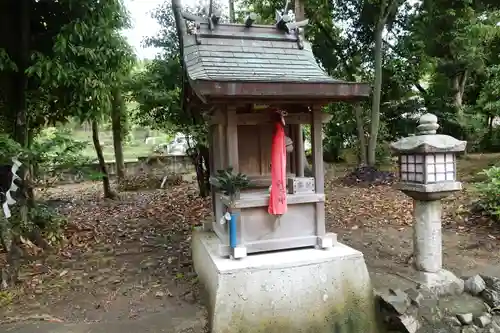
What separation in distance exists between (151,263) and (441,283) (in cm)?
459

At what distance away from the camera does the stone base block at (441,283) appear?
468cm

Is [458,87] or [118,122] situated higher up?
[458,87]

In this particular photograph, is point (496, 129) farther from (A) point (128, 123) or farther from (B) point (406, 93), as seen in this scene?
(A) point (128, 123)

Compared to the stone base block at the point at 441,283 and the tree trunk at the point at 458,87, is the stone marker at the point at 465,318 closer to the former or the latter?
the stone base block at the point at 441,283

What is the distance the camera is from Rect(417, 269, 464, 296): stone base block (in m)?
4.68

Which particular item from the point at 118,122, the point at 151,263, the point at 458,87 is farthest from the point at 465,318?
the point at 458,87

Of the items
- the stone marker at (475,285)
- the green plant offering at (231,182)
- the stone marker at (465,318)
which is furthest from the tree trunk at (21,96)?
the stone marker at (475,285)

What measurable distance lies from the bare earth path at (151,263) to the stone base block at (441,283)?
35cm

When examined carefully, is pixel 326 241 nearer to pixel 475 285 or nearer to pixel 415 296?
pixel 415 296

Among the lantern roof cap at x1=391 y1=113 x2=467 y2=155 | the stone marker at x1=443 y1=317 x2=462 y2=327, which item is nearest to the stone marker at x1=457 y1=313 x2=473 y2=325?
the stone marker at x1=443 y1=317 x2=462 y2=327

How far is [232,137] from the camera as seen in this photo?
14.7 ft

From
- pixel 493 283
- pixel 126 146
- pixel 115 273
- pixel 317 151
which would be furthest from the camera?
pixel 126 146

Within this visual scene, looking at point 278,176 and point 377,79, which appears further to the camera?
point 377,79

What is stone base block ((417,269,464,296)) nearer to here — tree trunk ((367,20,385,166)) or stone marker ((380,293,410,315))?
stone marker ((380,293,410,315))
